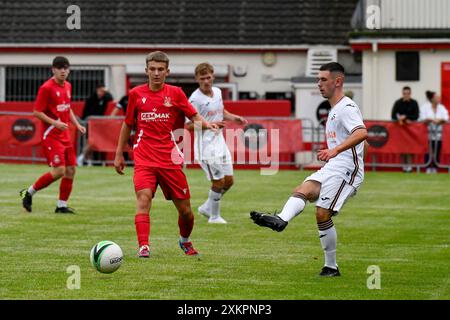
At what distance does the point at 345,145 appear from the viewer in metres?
11.4

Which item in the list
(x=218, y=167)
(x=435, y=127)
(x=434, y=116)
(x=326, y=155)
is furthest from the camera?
(x=434, y=116)

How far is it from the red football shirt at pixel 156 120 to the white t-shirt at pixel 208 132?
399cm

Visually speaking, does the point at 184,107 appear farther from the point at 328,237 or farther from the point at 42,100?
the point at 42,100

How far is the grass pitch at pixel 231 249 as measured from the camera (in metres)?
10.7

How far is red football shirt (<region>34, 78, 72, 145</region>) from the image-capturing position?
1792 cm

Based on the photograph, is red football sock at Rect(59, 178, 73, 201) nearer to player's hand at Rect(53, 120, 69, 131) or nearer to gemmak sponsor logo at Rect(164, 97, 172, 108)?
player's hand at Rect(53, 120, 69, 131)

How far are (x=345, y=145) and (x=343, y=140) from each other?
0.35 metres

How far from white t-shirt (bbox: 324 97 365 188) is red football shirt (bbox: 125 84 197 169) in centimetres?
186

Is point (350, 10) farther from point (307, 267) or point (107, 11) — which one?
point (307, 267)

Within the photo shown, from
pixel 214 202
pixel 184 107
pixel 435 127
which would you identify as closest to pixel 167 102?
pixel 184 107

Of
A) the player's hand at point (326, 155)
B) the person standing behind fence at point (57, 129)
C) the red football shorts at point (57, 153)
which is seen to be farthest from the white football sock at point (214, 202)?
the player's hand at point (326, 155)

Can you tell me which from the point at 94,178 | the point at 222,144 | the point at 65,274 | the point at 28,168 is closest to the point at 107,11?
the point at 28,168
